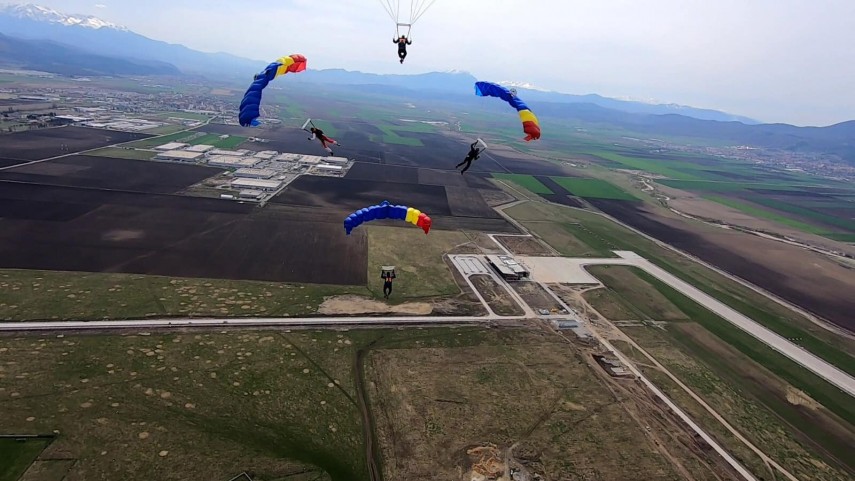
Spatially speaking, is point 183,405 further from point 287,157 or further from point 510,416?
point 287,157

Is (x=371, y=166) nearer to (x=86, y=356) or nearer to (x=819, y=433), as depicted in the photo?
(x=86, y=356)

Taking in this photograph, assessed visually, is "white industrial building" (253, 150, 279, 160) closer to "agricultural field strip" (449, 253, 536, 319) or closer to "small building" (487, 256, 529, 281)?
"agricultural field strip" (449, 253, 536, 319)

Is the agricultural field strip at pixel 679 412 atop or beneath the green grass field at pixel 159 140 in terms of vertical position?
beneath

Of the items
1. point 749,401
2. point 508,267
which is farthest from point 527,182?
point 749,401

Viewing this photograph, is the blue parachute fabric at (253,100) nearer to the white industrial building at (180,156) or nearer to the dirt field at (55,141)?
the white industrial building at (180,156)

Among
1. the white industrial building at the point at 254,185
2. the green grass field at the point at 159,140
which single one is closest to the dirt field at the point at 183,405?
the white industrial building at the point at 254,185
